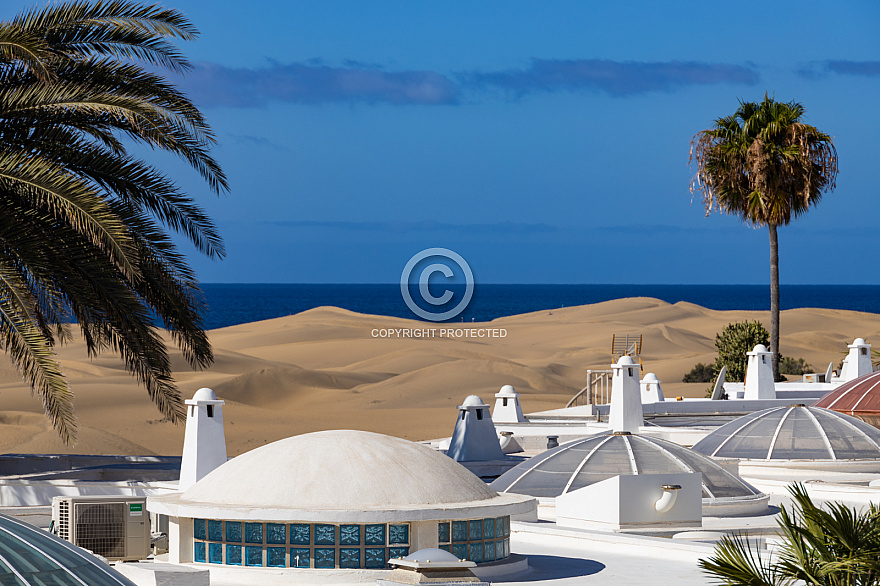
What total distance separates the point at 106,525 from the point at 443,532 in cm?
437

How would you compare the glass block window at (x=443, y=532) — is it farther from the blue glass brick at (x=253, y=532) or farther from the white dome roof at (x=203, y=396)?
the white dome roof at (x=203, y=396)

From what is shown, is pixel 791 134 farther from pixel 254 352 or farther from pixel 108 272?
pixel 254 352

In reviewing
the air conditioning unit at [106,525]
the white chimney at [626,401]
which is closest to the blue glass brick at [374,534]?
the air conditioning unit at [106,525]

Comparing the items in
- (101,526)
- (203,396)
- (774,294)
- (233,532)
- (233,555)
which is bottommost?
(233,555)

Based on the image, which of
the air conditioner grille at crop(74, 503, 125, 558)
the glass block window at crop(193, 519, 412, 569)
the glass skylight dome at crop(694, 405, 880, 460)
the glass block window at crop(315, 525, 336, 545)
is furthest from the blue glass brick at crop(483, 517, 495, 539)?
the glass skylight dome at crop(694, 405, 880, 460)

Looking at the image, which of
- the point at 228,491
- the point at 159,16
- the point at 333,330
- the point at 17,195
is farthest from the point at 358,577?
the point at 333,330

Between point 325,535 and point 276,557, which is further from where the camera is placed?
point 276,557

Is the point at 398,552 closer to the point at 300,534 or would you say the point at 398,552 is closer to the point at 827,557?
the point at 300,534

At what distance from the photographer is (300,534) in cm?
1314

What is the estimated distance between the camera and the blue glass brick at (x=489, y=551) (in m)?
13.8

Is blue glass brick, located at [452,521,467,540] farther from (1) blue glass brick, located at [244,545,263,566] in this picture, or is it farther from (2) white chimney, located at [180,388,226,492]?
(2) white chimney, located at [180,388,226,492]

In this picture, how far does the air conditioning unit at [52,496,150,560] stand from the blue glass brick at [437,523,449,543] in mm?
3870

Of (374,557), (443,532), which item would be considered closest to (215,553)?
(374,557)

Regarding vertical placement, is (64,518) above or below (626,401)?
below
